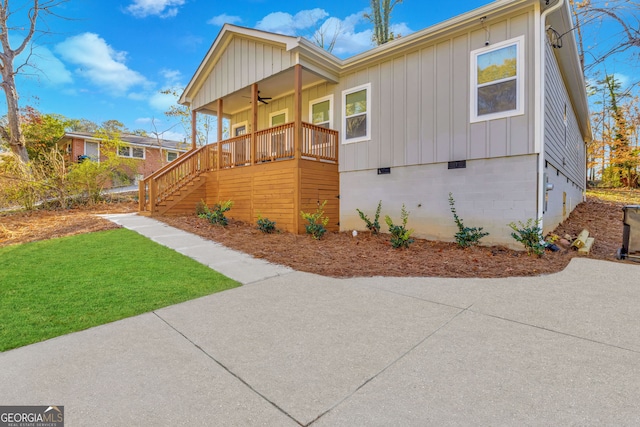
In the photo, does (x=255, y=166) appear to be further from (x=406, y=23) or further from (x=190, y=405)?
(x=406, y=23)

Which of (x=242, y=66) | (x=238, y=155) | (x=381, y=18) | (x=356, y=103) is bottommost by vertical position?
(x=238, y=155)

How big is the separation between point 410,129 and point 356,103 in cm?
194

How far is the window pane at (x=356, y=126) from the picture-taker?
8.06m

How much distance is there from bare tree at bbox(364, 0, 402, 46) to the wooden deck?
10.7m

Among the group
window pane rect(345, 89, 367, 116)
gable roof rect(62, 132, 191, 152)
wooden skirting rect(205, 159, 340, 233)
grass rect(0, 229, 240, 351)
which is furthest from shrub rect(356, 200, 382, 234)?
gable roof rect(62, 132, 191, 152)

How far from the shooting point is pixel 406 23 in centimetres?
1628

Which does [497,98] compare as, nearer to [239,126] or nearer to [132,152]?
[239,126]

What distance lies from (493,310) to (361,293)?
4.49ft

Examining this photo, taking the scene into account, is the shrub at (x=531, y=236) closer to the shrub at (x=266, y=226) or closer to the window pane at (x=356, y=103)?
the window pane at (x=356, y=103)

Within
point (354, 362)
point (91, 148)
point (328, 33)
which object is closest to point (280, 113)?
point (354, 362)

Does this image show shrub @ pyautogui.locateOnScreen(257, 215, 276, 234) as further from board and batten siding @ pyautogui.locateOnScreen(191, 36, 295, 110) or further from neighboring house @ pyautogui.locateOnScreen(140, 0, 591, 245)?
board and batten siding @ pyautogui.locateOnScreen(191, 36, 295, 110)

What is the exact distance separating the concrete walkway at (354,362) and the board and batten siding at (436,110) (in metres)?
3.34

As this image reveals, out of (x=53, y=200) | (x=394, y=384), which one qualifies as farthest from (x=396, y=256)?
(x=53, y=200)

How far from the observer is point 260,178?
8.58 meters
